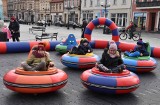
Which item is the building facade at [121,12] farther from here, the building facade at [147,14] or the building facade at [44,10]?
the building facade at [44,10]

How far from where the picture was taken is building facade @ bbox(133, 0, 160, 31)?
102 ft

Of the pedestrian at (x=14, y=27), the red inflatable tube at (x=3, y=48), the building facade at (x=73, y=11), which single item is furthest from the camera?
the building facade at (x=73, y=11)

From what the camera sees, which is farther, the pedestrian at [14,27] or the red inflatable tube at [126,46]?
the pedestrian at [14,27]

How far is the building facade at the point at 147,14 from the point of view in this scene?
102ft

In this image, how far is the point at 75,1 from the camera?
162 ft

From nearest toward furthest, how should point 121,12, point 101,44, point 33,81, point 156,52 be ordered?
point 33,81 → point 156,52 → point 101,44 → point 121,12

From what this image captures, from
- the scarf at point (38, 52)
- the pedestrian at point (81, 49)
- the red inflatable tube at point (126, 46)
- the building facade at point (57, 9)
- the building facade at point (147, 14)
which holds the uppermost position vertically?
the building facade at point (57, 9)

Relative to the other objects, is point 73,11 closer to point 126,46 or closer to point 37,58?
point 126,46

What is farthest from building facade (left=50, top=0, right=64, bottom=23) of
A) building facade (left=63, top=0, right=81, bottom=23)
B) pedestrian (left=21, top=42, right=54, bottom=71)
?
pedestrian (left=21, top=42, right=54, bottom=71)

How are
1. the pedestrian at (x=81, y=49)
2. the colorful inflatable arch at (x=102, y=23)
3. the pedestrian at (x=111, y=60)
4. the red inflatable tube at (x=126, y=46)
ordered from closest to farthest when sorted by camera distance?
the pedestrian at (x=111, y=60) < the pedestrian at (x=81, y=49) < the colorful inflatable arch at (x=102, y=23) < the red inflatable tube at (x=126, y=46)

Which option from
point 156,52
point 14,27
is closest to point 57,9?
point 14,27

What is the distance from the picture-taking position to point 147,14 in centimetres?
3303

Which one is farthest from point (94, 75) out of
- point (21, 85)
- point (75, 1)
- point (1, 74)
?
point (75, 1)

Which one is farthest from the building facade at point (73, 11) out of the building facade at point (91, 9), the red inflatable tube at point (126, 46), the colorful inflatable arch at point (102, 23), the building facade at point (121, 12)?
the colorful inflatable arch at point (102, 23)
